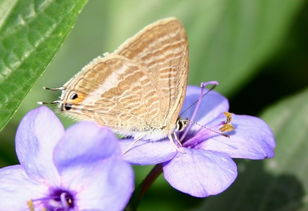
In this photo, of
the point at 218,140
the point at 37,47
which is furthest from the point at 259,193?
the point at 37,47

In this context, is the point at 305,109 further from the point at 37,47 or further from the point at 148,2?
the point at 37,47

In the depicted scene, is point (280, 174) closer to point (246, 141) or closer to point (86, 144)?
point (246, 141)

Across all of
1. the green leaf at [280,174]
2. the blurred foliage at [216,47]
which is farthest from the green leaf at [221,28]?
the green leaf at [280,174]

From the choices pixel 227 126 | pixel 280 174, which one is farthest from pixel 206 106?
pixel 280 174

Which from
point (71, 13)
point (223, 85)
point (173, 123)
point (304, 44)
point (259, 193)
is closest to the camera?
point (71, 13)

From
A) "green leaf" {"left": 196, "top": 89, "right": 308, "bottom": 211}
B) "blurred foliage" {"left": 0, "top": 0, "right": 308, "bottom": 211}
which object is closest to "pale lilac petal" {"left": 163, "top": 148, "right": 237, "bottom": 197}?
"green leaf" {"left": 196, "top": 89, "right": 308, "bottom": 211}

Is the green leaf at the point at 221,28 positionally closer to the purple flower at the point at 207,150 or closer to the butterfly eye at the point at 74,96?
the purple flower at the point at 207,150

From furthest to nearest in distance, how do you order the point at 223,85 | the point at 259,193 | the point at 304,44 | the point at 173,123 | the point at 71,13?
the point at 304,44 < the point at 223,85 < the point at 259,193 < the point at 173,123 < the point at 71,13
